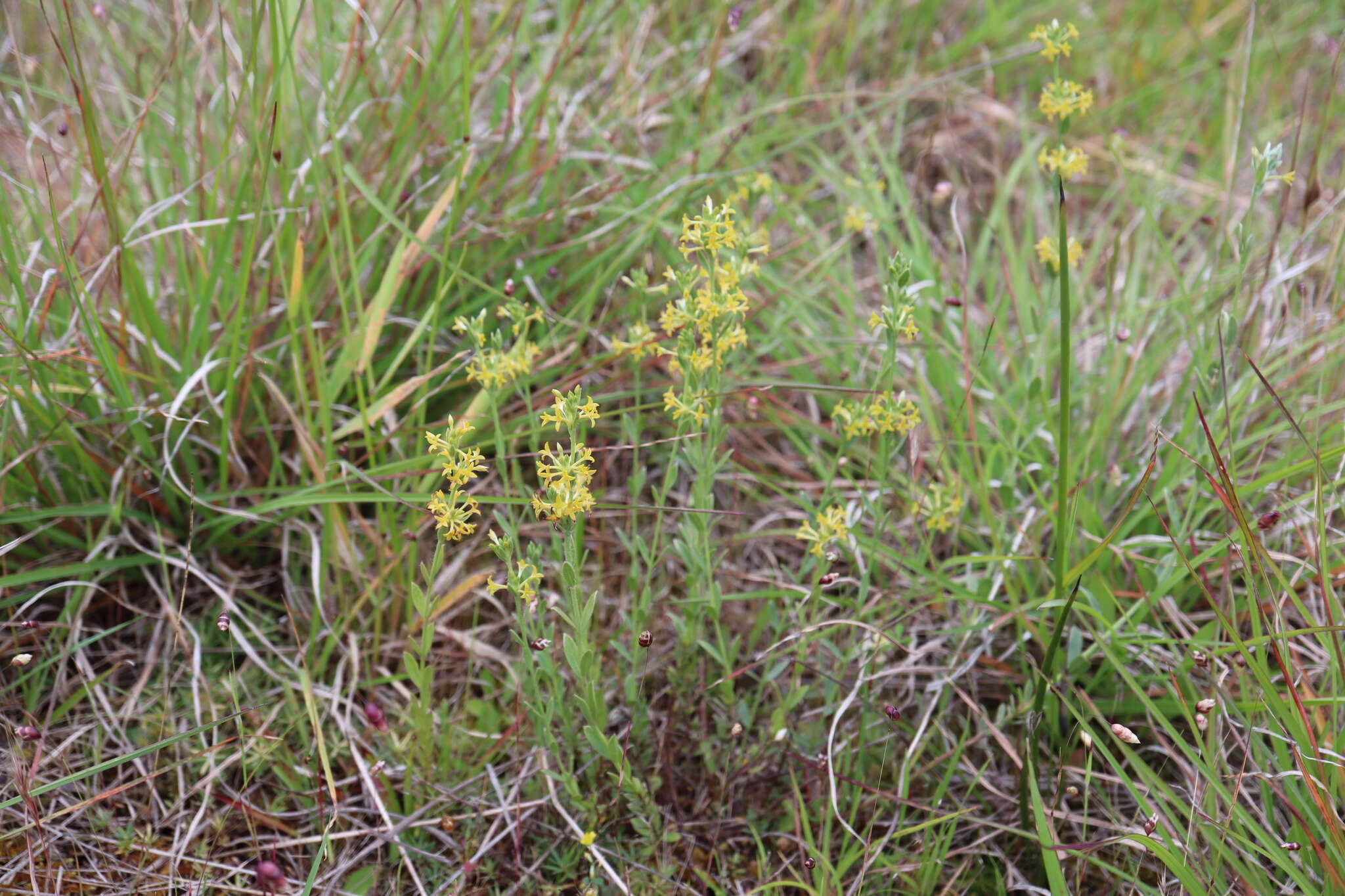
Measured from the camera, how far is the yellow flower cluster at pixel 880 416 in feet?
5.44

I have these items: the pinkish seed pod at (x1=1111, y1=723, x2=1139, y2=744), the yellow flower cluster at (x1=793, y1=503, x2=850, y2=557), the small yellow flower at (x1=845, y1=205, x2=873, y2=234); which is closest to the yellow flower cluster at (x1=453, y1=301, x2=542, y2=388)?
the yellow flower cluster at (x1=793, y1=503, x2=850, y2=557)

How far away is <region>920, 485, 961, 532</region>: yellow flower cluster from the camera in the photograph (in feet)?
6.24

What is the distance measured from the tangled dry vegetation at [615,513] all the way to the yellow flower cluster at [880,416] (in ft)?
0.04

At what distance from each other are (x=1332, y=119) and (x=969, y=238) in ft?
5.12

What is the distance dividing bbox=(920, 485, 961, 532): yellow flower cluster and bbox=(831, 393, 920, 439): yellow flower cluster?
223 millimetres

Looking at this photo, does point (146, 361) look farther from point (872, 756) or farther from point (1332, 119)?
point (1332, 119)

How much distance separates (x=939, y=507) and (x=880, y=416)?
1.13 ft

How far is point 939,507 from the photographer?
6.31 feet

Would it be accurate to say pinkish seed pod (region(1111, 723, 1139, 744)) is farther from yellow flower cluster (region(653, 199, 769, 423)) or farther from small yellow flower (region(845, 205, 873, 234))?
small yellow flower (region(845, 205, 873, 234))

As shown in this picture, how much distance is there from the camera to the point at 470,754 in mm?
1945

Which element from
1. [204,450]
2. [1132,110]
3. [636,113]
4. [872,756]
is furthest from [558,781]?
[1132,110]

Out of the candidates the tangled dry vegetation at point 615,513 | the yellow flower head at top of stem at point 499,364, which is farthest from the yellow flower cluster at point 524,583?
the yellow flower head at top of stem at point 499,364

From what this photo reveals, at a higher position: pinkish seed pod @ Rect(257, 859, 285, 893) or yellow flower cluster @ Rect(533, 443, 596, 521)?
yellow flower cluster @ Rect(533, 443, 596, 521)

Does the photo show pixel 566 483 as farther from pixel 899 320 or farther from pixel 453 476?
pixel 899 320
